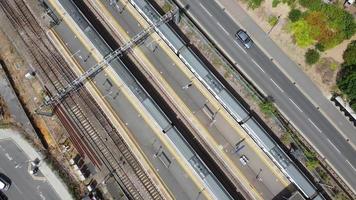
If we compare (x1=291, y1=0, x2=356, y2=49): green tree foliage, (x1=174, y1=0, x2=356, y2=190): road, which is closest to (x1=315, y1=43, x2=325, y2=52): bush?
(x1=291, y1=0, x2=356, y2=49): green tree foliage

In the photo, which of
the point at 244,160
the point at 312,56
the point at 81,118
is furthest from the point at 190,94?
the point at 312,56

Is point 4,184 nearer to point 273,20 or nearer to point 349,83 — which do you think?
point 273,20

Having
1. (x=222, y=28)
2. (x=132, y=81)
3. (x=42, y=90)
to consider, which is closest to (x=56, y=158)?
(x=42, y=90)

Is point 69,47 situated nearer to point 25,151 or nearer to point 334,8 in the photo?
point 25,151

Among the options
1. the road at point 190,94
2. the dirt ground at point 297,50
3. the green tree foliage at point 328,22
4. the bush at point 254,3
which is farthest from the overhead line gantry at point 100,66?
the green tree foliage at point 328,22

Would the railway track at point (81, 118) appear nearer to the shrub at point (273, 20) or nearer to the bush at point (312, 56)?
the shrub at point (273, 20)
